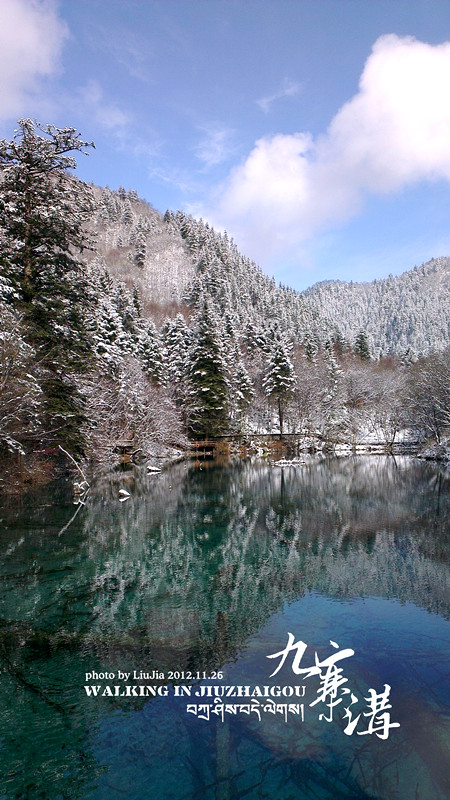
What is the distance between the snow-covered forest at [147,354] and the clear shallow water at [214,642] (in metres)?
6.49

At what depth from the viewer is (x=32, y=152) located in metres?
19.5

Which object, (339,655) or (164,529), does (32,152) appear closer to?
(164,529)

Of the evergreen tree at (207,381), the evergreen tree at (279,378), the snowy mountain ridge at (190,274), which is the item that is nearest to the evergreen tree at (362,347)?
the snowy mountain ridge at (190,274)

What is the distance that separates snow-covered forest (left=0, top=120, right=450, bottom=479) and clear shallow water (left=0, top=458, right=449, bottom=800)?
649cm

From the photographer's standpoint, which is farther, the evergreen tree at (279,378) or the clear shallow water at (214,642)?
the evergreen tree at (279,378)

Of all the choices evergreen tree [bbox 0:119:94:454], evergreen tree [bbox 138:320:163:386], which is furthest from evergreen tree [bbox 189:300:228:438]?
evergreen tree [bbox 0:119:94:454]

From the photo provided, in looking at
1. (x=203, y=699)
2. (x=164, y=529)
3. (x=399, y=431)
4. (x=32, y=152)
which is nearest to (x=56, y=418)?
(x=164, y=529)

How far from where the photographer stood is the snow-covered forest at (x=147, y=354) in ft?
65.0

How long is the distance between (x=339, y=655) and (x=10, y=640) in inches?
262

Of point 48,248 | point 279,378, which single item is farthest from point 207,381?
point 48,248

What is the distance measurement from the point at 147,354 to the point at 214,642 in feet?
166

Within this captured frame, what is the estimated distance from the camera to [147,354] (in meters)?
57.2

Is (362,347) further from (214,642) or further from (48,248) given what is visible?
(214,642)

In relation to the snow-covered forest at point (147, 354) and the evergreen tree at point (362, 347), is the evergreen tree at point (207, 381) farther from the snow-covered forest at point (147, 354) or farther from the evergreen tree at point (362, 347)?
the evergreen tree at point (362, 347)
